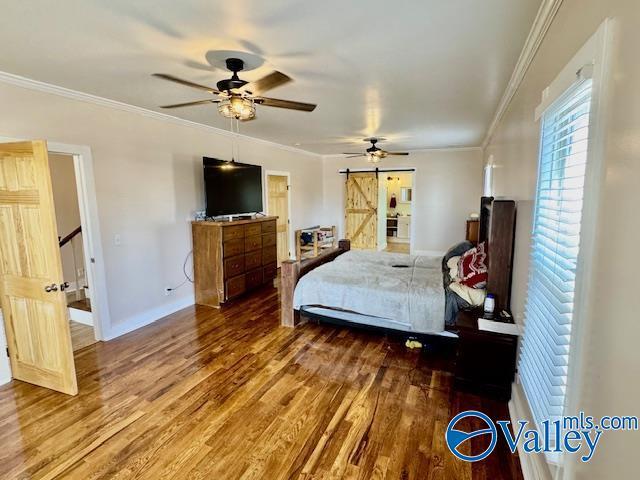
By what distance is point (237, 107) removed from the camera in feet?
7.56

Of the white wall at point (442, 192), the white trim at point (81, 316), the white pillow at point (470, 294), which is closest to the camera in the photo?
the white pillow at point (470, 294)

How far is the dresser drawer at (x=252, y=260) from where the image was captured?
197 inches

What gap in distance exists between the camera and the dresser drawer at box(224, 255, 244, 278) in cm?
459

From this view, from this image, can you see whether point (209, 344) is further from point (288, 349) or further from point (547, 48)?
point (547, 48)

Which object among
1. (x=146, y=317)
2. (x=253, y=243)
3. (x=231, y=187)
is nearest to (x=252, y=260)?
A: (x=253, y=243)

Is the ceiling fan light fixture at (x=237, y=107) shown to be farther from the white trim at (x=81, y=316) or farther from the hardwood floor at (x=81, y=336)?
the white trim at (x=81, y=316)

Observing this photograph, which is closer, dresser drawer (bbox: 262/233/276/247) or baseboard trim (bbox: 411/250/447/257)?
dresser drawer (bbox: 262/233/276/247)

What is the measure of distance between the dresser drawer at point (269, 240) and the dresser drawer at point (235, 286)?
2.52 ft

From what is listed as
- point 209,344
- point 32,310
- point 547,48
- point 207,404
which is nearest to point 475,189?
point 547,48

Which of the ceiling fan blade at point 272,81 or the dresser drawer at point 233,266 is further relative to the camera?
the dresser drawer at point 233,266

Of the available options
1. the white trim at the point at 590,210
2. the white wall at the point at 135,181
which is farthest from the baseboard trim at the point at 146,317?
the white trim at the point at 590,210

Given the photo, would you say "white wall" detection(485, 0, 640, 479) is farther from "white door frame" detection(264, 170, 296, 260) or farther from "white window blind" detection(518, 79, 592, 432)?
"white door frame" detection(264, 170, 296, 260)

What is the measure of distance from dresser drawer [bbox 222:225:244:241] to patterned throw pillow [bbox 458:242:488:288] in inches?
118

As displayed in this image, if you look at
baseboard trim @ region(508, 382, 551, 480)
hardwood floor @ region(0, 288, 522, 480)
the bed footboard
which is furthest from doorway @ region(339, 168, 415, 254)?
baseboard trim @ region(508, 382, 551, 480)
